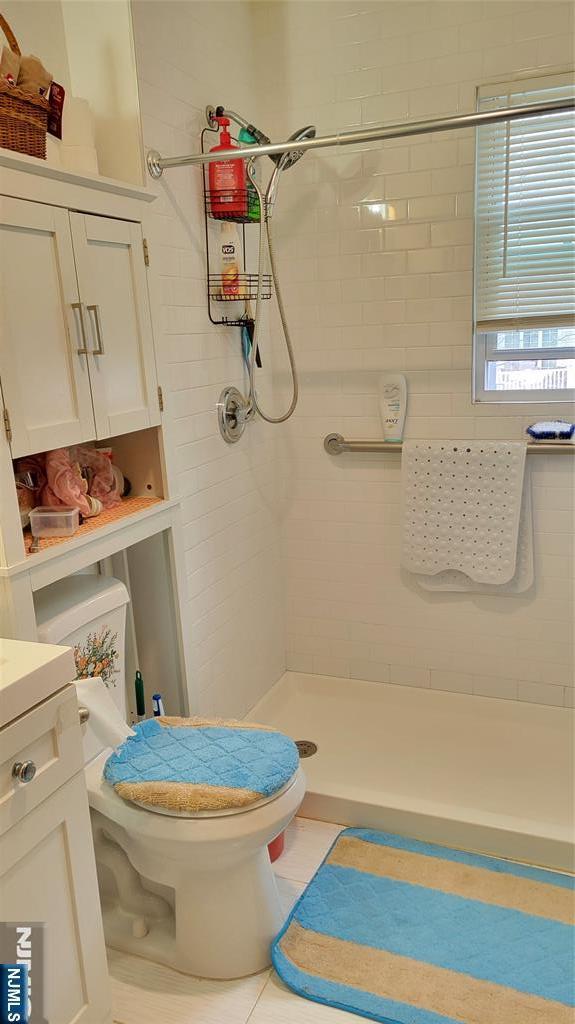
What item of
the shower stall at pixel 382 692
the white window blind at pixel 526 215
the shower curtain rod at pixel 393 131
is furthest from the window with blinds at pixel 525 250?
the shower curtain rod at pixel 393 131

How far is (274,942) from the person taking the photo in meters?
1.81

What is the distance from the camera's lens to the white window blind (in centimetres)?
236

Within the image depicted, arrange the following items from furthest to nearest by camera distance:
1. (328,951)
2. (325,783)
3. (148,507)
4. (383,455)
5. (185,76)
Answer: (383,455) < (325,783) < (185,76) < (148,507) < (328,951)

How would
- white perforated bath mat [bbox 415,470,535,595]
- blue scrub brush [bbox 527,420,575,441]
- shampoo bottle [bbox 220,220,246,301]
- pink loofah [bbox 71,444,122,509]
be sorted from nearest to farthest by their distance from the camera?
pink loofah [bbox 71,444,122,509] < shampoo bottle [bbox 220,220,246,301] < blue scrub brush [bbox 527,420,575,441] < white perforated bath mat [bbox 415,470,535,595]

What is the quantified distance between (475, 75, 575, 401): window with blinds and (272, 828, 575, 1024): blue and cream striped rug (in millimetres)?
1519

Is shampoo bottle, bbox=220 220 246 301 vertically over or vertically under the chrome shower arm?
under

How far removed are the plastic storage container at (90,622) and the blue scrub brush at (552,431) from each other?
1460mm

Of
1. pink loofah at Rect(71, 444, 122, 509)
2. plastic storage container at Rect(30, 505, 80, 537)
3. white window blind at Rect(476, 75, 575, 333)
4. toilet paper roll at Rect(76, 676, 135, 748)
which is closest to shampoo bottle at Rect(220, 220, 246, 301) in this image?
pink loofah at Rect(71, 444, 122, 509)

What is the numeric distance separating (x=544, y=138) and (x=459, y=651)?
1.78m

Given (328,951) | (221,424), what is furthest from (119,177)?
(328,951)

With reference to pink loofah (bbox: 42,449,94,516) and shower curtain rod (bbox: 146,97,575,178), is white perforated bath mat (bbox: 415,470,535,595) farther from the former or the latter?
pink loofah (bbox: 42,449,94,516)

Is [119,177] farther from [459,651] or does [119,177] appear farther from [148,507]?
[459,651]

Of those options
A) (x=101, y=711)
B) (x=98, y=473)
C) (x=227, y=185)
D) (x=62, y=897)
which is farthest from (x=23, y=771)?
(x=227, y=185)

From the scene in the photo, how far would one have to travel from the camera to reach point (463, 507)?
261 centimetres
